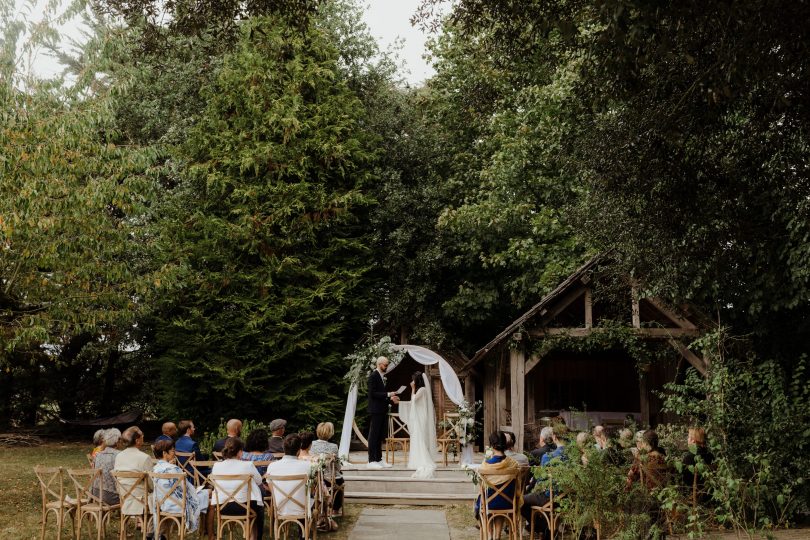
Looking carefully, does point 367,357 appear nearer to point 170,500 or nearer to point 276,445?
point 276,445

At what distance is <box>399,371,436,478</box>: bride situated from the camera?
13328mm

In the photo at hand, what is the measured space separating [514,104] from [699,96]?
9.70 meters

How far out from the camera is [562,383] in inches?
773

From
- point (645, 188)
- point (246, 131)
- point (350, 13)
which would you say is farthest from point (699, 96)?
point (350, 13)

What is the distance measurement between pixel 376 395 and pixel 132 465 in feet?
19.6

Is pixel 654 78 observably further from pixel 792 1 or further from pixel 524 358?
pixel 524 358

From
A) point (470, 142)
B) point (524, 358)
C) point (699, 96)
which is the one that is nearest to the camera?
point (699, 96)

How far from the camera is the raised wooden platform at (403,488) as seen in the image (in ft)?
41.1

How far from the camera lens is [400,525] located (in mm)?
10414

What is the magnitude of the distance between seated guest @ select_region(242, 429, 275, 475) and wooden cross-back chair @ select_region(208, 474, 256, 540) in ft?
3.44

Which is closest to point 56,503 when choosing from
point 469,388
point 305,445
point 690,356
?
point 305,445

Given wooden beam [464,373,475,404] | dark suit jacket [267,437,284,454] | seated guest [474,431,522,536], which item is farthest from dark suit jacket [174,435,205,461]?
wooden beam [464,373,475,404]

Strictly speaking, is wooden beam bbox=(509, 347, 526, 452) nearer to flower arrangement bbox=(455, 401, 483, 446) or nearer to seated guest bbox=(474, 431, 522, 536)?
flower arrangement bbox=(455, 401, 483, 446)

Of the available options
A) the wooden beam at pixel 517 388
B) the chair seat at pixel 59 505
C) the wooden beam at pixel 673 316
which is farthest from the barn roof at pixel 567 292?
the chair seat at pixel 59 505
